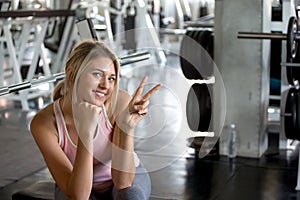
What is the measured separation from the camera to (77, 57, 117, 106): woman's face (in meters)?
1.60

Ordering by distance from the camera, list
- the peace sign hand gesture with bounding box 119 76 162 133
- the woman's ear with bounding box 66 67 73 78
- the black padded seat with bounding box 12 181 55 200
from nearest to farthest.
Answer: the peace sign hand gesture with bounding box 119 76 162 133
the woman's ear with bounding box 66 67 73 78
the black padded seat with bounding box 12 181 55 200

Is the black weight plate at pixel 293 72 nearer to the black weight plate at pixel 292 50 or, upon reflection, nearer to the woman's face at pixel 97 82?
the black weight plate at pixel 292 50

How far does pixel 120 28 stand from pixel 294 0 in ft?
12.2

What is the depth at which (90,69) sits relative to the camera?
1619mm

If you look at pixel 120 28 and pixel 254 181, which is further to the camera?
pixel 120 28

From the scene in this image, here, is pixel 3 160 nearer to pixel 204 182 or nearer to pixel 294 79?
pixel 204 182

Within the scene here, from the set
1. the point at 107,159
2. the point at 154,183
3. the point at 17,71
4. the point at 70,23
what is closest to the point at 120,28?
the point at 70,23

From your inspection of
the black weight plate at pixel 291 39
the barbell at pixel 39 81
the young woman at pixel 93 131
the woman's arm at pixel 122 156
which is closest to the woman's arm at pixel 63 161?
the young woman at pixel 93 131

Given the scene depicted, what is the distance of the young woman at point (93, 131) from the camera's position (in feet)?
5.24

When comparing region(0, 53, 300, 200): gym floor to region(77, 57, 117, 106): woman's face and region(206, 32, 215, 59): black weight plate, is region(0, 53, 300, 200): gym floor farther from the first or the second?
region(77, 57, 117, 106): woman's face

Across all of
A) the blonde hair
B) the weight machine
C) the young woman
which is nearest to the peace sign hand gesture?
the young woman

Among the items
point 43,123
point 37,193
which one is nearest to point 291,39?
point 37,193

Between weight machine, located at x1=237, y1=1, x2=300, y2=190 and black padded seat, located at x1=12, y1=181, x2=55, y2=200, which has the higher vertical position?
weight machine, located at x1=237, y1=1, x2=300, y2=190

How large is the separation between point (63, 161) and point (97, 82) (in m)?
0.26
